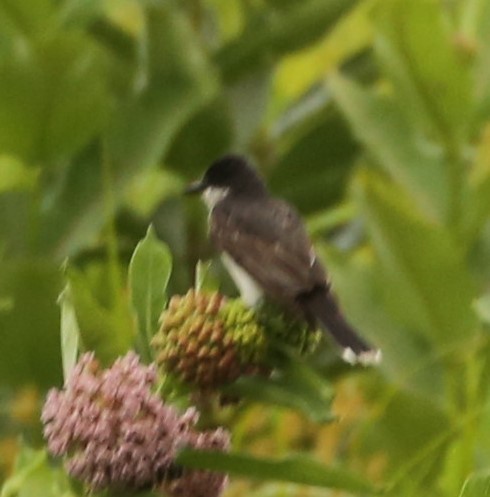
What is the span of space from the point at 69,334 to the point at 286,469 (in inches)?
5.2

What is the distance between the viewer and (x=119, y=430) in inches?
19.7

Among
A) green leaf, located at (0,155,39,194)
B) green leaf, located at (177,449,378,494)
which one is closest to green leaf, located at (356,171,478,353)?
green leaf, located at (0,155,39,194)

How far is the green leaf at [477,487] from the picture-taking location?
0.53 meters

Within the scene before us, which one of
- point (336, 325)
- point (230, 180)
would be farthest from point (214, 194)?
point (336, 325)

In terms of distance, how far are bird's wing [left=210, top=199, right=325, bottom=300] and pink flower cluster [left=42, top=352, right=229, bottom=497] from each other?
19cm

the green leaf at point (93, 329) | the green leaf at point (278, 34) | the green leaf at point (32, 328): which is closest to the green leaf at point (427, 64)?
the green leaf at point (278, 34)

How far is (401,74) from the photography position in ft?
3.55

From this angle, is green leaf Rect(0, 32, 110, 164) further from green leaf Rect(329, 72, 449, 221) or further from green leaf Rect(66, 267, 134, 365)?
green leaf Rect(66, 267, 134, 365)

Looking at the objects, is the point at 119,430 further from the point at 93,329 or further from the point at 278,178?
the point at 278,178

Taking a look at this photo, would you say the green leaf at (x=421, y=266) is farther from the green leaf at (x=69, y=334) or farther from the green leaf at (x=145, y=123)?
the green leaf at (x=69, y=334)

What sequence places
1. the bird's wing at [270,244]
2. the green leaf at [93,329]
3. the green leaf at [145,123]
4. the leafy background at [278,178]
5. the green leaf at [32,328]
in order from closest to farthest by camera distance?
the green leaf at [93,329] < the bird's wing at [270,244] < the green leaf at [32,328] < the leafy background at [278,178] < the green leaf at [145,123]

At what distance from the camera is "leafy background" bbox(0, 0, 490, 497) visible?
1.03 meters

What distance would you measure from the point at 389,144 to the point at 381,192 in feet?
0.17

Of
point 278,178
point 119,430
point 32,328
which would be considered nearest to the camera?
point 119,430
